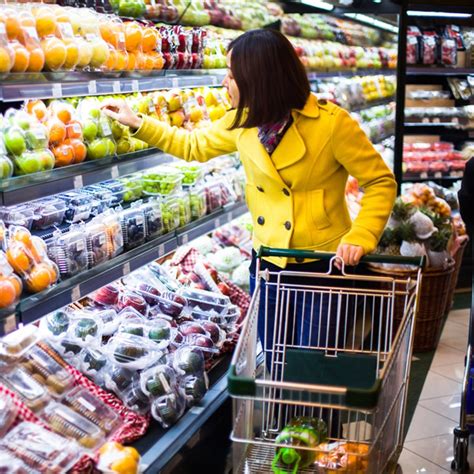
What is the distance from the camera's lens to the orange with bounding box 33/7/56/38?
2.68 metres

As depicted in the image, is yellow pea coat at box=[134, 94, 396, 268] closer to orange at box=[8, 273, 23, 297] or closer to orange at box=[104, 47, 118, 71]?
orange at box=[104, 47, 118, 71]

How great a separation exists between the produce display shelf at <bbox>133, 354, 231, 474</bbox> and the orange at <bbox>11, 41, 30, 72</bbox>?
4.19 ft

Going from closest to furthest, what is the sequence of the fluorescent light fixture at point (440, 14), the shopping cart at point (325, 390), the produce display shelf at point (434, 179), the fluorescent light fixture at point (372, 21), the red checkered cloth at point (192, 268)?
the shopping cart at point (325, 390) → the red checkered cloth at point (192, 268) → the fluorescent light fixture at point (372, 21) → the fluorescent light fixture at point (440, 14) → the produce display shelf at point (434, 179)

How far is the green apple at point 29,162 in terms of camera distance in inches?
100.0

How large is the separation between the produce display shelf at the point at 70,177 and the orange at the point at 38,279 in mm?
219

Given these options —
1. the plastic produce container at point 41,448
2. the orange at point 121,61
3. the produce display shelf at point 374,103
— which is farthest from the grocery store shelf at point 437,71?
the plastic produce container at point 41,448

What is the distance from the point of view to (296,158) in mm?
2779

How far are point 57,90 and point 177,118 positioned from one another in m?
1.13

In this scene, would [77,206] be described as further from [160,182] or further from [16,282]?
[16,282]

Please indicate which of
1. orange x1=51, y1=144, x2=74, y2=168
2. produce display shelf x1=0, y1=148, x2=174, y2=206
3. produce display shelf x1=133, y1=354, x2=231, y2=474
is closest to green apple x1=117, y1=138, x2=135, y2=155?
produce display shelf x1=0, y1=148, x2=174, y2=206

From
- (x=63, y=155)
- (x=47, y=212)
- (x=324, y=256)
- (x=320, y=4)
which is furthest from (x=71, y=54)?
(x=320, y=4)

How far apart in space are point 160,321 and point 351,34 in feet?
13.1

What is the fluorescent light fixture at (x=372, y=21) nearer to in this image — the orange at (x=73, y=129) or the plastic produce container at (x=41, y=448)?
the orange at (x=73, y=129)

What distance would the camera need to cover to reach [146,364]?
2904mm
